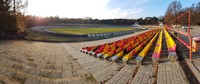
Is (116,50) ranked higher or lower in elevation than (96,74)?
higher

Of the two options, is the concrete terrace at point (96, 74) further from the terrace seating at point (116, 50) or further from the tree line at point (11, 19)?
the tree line at point (11, 19)

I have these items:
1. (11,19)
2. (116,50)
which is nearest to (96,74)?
(116,50)

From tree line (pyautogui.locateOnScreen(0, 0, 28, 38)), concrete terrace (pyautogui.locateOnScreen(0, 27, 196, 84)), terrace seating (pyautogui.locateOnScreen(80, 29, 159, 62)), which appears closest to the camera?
concrete terrace (pyautogui.locateOnScreen(0, 27, 196, 84))

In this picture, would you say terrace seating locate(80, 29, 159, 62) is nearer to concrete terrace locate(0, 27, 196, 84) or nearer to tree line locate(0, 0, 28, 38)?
concrete terrace locate(0, 27, 196, 84)

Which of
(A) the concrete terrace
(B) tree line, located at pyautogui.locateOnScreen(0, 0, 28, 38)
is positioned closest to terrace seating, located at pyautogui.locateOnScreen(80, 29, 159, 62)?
(A) the concrete terrace

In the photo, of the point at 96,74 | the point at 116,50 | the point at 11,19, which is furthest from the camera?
the point at 11,19

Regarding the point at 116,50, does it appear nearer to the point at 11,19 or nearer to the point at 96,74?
the point at 96,74

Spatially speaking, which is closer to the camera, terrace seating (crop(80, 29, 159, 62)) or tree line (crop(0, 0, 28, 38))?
terrace seating (crop(80, 29, 159, 62))

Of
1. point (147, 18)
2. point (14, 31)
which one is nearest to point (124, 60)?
point (14, 31)

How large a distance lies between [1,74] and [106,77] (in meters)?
3.69

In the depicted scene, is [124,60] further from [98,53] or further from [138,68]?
[98,53]

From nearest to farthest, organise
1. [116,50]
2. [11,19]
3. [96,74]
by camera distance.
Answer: [96,74] → [116,50] → [11,19]

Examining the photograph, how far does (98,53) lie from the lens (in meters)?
10.7

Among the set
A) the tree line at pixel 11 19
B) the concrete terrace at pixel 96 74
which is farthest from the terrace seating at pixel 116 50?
the tree line at pixel 11 19
